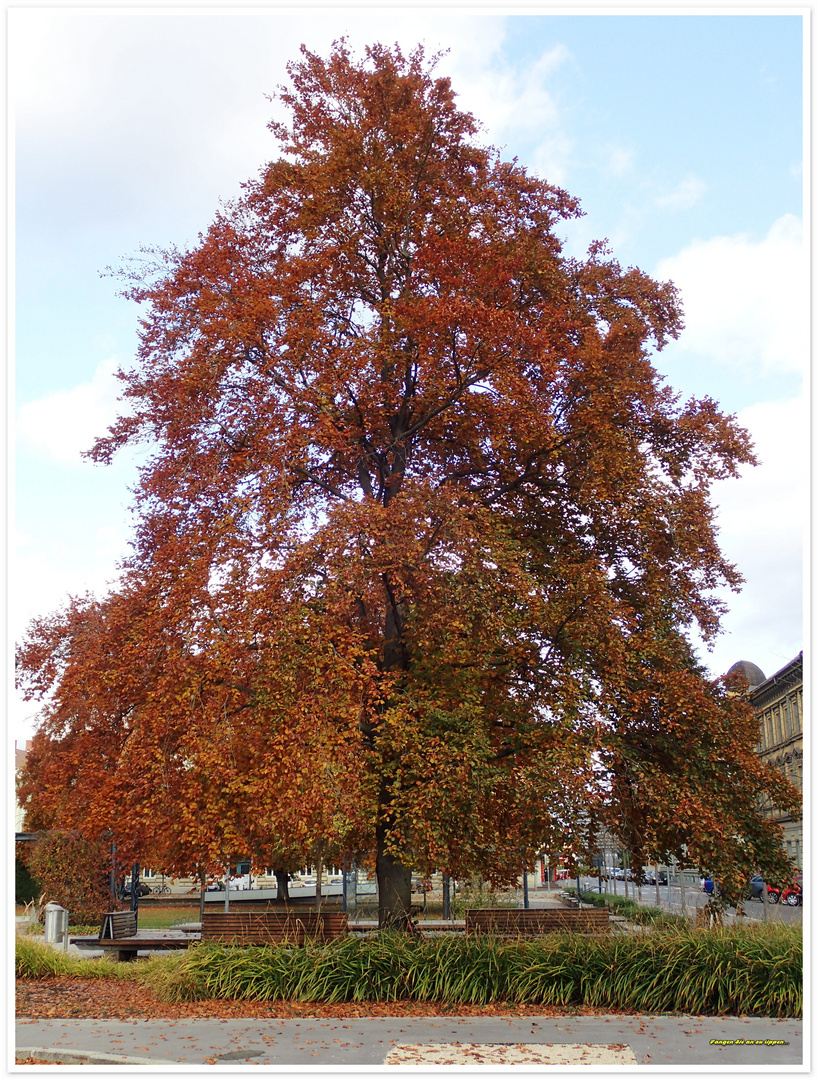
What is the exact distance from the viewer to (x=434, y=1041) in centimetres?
905

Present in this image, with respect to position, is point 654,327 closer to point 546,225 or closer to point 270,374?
point 546,225

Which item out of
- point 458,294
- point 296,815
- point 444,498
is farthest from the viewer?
point 458,294

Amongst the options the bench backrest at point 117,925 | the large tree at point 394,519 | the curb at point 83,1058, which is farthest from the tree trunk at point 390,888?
the bench backrest at point 117,925

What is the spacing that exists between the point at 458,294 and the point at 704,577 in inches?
242

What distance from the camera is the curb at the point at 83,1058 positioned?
841 cm

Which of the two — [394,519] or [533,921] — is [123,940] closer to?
[533,921]

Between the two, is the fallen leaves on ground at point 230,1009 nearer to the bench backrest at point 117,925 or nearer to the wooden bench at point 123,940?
the wooden bench at point 123,940

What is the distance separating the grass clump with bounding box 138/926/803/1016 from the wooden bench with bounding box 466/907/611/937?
68 centimetres

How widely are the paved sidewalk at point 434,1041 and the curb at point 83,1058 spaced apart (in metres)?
0.02

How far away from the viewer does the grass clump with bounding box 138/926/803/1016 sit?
10.2m

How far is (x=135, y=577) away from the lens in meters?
14.8

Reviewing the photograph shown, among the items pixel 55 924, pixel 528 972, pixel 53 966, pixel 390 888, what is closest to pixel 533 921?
pixel 528 972

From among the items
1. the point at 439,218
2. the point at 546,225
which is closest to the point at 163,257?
the point at 439,218

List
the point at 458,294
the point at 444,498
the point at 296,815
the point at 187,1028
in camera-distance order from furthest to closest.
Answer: the point at 458,294, the point at 444,498, the point at 296,815, the point at 187,1028
